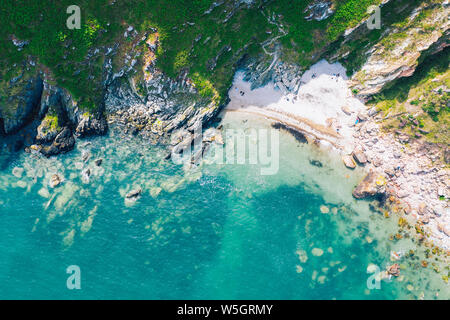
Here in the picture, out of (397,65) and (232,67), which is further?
(232,67)

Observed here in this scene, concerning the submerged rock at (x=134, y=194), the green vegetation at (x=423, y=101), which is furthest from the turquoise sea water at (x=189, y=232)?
the green vegetation at (x=423, y=101)

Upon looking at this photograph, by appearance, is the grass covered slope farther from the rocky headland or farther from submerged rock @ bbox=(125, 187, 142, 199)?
submerged rock @ bbox=(125, 187, 142, 199)

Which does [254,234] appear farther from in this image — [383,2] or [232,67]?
[383,2]

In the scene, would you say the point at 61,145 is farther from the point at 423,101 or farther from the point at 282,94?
the point at 423,101

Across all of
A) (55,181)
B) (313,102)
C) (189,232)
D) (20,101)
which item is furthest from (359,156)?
(20,101)

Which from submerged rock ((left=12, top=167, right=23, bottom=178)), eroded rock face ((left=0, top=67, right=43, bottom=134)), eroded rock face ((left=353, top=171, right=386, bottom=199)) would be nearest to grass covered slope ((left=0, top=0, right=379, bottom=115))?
eroded rock face ((left=0, top=67, right=43, bottom=134))

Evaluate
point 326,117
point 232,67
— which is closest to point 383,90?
point 326,117

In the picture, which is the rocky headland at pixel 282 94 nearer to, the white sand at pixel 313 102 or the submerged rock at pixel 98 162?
the white sand at pixel 313 102
